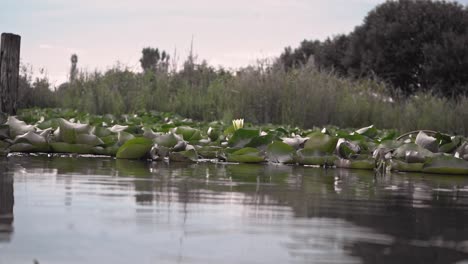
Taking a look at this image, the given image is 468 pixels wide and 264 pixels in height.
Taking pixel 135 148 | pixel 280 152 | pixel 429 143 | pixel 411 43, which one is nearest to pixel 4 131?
pixel 135 148

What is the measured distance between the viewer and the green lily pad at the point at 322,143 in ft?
17.3

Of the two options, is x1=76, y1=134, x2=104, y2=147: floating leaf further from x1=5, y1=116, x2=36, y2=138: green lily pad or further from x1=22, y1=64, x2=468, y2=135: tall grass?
x1=22, y1=64, x2=468, y2=135: tall grass

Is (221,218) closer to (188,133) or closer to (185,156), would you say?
(185,156)

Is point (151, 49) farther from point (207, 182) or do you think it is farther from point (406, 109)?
point (207, 182)

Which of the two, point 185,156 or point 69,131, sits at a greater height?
point 69,131

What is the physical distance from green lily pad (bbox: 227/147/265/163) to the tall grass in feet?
23.9

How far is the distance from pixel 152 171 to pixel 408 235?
7.46 feet

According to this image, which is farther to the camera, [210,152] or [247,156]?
[210,152]

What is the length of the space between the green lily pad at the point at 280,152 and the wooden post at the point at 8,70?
5592 mm

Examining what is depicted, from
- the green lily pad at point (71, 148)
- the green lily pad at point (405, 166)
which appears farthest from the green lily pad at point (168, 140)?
the green lily pad at point (405, 166)

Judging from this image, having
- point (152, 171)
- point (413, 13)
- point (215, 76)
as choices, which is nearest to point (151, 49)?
point (413, 13)

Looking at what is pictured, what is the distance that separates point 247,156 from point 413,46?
28447mm

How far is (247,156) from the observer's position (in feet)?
17.0

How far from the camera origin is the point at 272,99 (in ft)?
44.6
